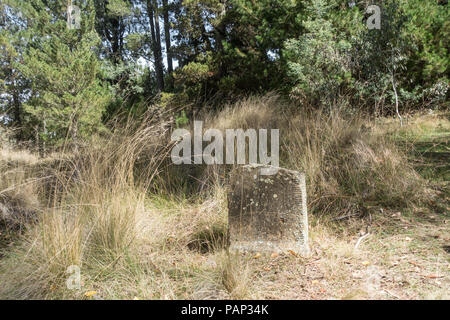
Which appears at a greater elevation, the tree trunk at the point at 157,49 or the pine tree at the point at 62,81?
the tree trunk at the point at 157,49

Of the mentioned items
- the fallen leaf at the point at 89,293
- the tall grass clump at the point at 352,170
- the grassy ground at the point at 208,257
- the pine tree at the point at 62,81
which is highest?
the pine tree at the point at 62,81

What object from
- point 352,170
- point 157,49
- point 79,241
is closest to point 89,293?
point 79,241

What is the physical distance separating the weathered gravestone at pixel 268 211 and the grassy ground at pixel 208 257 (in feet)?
0.37

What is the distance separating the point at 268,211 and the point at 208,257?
62 centimetres

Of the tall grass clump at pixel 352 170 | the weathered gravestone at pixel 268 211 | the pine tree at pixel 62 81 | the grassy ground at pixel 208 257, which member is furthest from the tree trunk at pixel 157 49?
the weathered gravestone at pixel 268 211

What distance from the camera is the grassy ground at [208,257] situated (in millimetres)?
1958

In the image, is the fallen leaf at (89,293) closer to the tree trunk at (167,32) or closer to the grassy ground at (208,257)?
the grassy ground at (208,257)

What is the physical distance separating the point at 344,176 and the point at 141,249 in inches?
92.0

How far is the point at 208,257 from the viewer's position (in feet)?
8.34

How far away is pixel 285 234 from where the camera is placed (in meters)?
2.47

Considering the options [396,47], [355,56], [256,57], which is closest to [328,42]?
[355,56]

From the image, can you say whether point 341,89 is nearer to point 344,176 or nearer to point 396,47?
point 396,47

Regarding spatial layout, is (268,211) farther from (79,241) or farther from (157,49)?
(157,49)

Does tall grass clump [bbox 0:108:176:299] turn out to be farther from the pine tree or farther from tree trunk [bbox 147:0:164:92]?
tree trunk [bbox 147:0:164:92]
